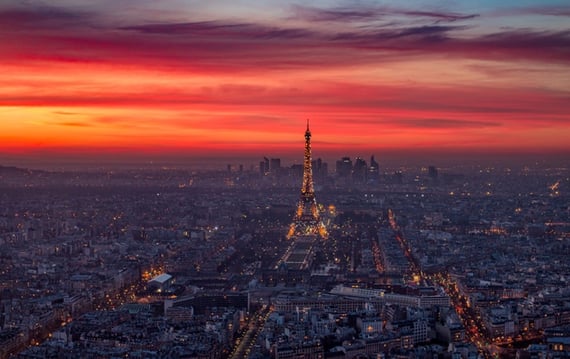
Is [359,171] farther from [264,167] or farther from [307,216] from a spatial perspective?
[307,216]

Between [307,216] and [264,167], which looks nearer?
[307,216]

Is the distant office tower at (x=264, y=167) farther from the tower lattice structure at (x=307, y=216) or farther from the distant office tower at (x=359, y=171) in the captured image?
the tower lattice structure at (x=307, y=216)

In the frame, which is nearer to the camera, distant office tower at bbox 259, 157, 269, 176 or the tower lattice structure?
the tower lattice structure

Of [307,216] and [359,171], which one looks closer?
[307,216]

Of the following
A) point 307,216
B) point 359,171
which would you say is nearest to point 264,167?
point 359,171

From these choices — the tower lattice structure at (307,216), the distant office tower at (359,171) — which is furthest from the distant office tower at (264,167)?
the tower lattice structure at (307,216)

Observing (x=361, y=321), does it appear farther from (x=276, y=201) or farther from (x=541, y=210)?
(x=276, y=201)

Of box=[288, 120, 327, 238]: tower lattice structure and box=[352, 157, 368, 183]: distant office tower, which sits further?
box=[352, 157, 368, 183]: distant office tower

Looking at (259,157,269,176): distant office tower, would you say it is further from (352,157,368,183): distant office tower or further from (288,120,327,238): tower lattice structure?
(288,120,327,238): tower lattice structure

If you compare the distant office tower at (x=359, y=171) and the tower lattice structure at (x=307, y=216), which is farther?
the distant office tower at (x=359, y=171)

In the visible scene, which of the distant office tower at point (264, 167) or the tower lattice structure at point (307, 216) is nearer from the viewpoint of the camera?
the tower lattice structure at point (307, 216)

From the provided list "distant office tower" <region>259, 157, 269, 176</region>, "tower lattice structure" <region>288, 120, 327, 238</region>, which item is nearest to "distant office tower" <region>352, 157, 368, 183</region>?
"distant office tower" <region>259, 157, 269, 176</region>
